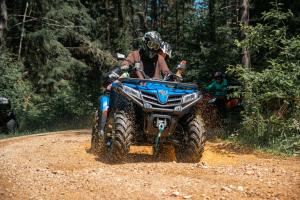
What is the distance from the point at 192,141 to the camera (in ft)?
28.5

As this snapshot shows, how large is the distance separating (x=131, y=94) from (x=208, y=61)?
34.9 feet

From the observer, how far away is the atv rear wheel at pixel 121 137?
27.2ft

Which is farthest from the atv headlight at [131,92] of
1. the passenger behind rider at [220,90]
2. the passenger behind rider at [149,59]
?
the passenger behind rider at [220,90]

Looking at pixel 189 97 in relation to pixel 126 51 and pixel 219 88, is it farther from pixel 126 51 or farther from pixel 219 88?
pixel 126 51

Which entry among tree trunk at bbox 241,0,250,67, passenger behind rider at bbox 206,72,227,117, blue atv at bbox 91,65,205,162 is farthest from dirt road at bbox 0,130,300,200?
passenger behind rider at bbox 206,72,227,117

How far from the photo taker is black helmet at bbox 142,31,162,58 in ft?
31.1

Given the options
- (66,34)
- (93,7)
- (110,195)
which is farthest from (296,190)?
(93,7)

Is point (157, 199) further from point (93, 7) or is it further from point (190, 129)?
point (93, 7)

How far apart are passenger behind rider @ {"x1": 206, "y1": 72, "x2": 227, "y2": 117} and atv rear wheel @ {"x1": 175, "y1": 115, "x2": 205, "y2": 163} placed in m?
6.75

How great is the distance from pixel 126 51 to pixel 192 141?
18436 millimetres

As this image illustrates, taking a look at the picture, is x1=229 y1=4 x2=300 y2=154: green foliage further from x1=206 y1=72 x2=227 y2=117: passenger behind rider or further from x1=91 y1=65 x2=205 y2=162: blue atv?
x1=206 y1=72 x2=227 y2=117: passenger behind rider

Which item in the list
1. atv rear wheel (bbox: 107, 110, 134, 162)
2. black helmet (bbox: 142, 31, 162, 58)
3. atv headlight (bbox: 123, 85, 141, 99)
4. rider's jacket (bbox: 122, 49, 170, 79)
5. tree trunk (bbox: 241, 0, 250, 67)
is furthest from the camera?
tree trunk (bbox: 241, 0, 250, 67)

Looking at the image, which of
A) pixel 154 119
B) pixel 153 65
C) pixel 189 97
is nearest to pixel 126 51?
pixel 153 65

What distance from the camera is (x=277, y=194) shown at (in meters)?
5.78
